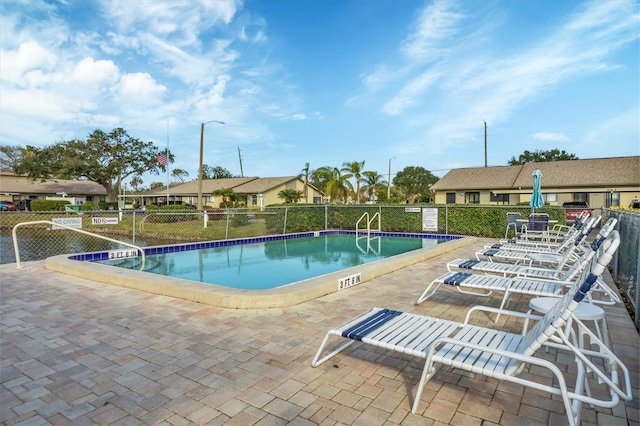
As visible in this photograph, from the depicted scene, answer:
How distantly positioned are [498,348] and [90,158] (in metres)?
41.6

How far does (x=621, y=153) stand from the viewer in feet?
94.4

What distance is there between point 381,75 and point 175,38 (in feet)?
29.2

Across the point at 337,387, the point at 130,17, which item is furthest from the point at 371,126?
the point at 337,387

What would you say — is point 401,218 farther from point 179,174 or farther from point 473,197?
point 179,174

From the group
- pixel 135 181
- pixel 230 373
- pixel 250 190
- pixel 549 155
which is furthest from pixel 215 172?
pixel 230 373

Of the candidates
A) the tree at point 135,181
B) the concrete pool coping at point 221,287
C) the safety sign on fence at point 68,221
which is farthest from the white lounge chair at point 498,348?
the tree at point 135,181

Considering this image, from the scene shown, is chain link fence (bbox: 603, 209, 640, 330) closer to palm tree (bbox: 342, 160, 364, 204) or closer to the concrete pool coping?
the concrete pool coping

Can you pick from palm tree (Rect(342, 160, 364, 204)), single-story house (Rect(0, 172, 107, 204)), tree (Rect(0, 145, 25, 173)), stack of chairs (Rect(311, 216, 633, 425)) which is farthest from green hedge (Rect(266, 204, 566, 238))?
tree (Rect(0, 145, 25, 173))

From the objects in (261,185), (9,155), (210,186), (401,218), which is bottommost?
(401,218)

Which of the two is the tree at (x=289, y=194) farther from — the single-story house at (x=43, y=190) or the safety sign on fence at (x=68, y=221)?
the safety sign on fence at (x=68, y=221)

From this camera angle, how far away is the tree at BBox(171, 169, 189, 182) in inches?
2726

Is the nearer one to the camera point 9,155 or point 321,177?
point 321,177

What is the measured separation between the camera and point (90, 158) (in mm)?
35312

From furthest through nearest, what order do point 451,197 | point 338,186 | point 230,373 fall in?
1. point 451,197
2. point 338,186
3. point 230,373
